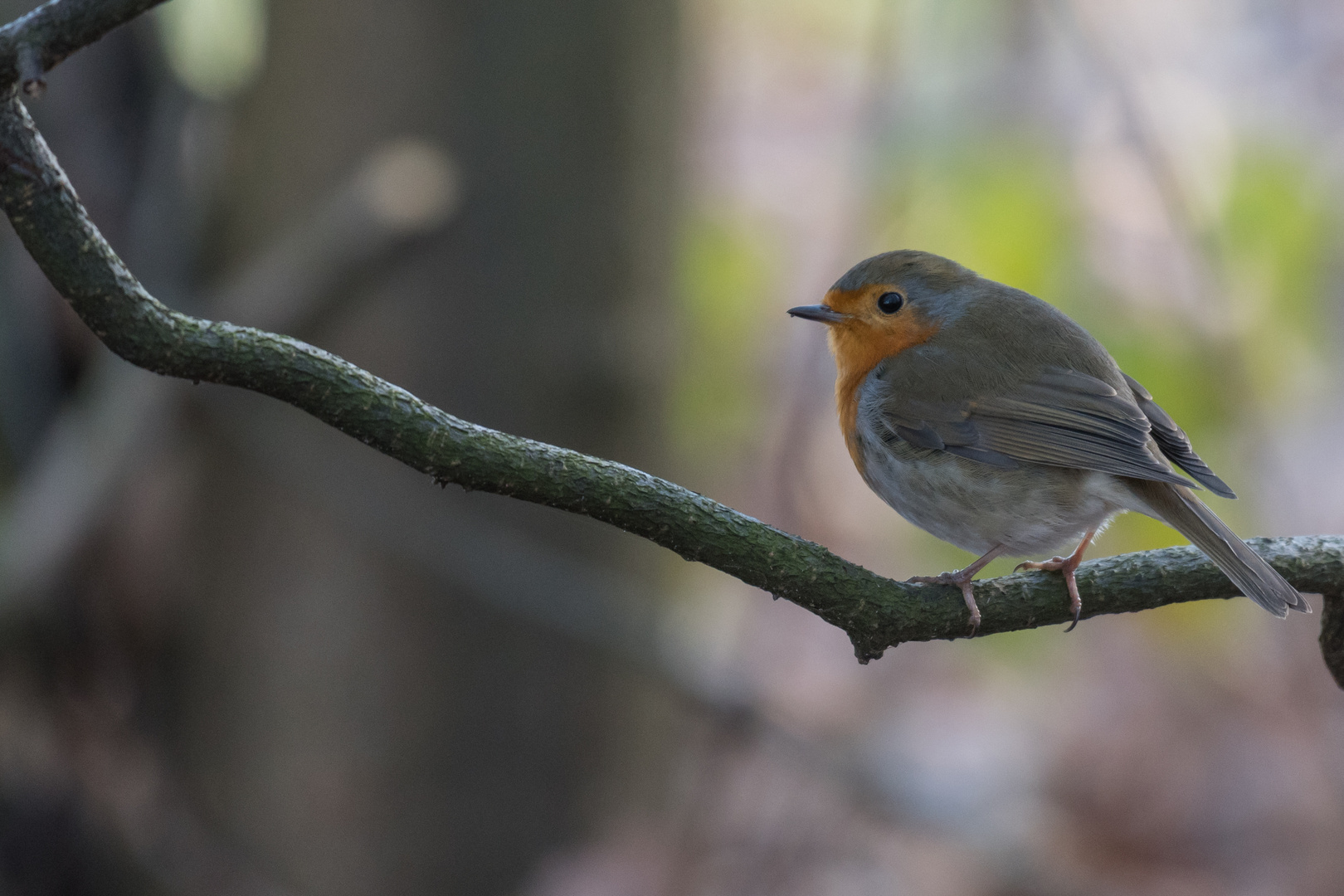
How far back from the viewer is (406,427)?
1104 mm

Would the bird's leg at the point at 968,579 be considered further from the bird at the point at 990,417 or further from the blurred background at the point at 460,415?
the blurred background at the point at 460,415

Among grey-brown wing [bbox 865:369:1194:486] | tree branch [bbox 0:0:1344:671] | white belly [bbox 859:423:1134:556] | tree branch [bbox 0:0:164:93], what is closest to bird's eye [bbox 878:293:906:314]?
grey-brown wing [bbox 865:369:1194:486]

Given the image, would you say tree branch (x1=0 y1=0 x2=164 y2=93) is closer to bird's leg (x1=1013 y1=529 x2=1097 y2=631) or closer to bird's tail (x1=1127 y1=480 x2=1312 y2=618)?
bird's leg (x1=1013 y1=529 x2=1097 y2=631)

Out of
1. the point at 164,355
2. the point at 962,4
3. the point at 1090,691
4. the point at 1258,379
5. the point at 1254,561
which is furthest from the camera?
the point at 1090,691

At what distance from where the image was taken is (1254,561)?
1548 millimetres

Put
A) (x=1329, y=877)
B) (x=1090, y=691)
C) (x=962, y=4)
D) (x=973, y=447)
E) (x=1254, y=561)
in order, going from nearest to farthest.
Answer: (x=1254, y=561) → (x=973, y=447) → (x=1329, y=877) → (x=962, y=4) → (x=1090, y=691)

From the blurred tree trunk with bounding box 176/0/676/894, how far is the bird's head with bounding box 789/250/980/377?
133 centimetres

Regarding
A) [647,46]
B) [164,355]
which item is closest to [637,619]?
[647,46]

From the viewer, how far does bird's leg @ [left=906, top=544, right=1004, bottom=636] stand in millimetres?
1464

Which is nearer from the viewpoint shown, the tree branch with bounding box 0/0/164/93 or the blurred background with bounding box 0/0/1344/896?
the tree branch with bounding box 0/0/164/93

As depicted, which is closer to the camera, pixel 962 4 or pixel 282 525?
pixel 282 525

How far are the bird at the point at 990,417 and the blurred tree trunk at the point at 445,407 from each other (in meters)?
1.38

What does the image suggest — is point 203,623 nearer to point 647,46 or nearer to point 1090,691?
point 647,46

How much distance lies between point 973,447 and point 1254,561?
1009 mm
